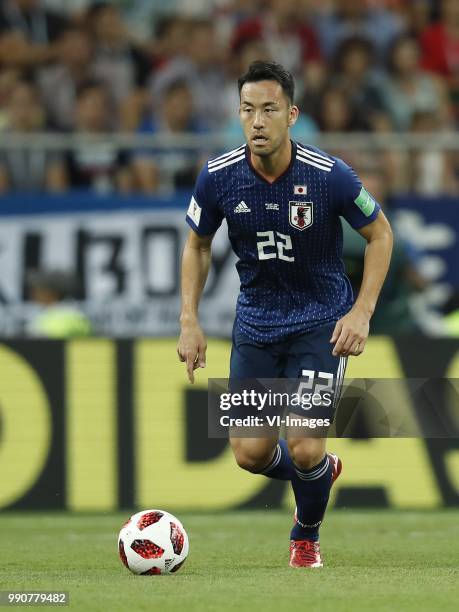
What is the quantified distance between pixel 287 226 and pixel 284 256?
0.16 m

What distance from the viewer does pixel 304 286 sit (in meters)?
7.09

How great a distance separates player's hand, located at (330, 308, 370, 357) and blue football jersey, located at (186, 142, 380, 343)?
0.51 metres

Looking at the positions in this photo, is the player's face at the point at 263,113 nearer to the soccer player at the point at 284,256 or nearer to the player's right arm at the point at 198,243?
the soccer player at the point at 284,256

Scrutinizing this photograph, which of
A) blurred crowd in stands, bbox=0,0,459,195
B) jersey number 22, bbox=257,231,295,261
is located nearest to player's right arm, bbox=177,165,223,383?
jersey number 22, bbox=257,231,295,261

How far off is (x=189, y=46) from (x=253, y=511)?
543 cm

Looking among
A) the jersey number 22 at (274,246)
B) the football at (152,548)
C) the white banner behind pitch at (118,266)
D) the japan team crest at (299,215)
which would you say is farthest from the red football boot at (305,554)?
the white banner behind pitch at (118,266)

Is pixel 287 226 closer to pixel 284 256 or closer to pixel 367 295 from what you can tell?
pixel 284 256

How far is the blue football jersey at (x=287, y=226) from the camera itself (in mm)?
6922

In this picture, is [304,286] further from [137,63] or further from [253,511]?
[137,63]

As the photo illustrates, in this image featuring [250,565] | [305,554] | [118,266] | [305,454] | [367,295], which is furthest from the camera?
[118,266]

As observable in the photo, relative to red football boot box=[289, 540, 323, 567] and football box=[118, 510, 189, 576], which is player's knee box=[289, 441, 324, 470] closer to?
red football boot box=[289, 540, 323, 567]

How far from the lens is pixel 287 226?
273 inches

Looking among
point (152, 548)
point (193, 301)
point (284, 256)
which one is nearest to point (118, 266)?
point (193, 301)

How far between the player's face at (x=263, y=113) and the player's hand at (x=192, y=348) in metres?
0.91
